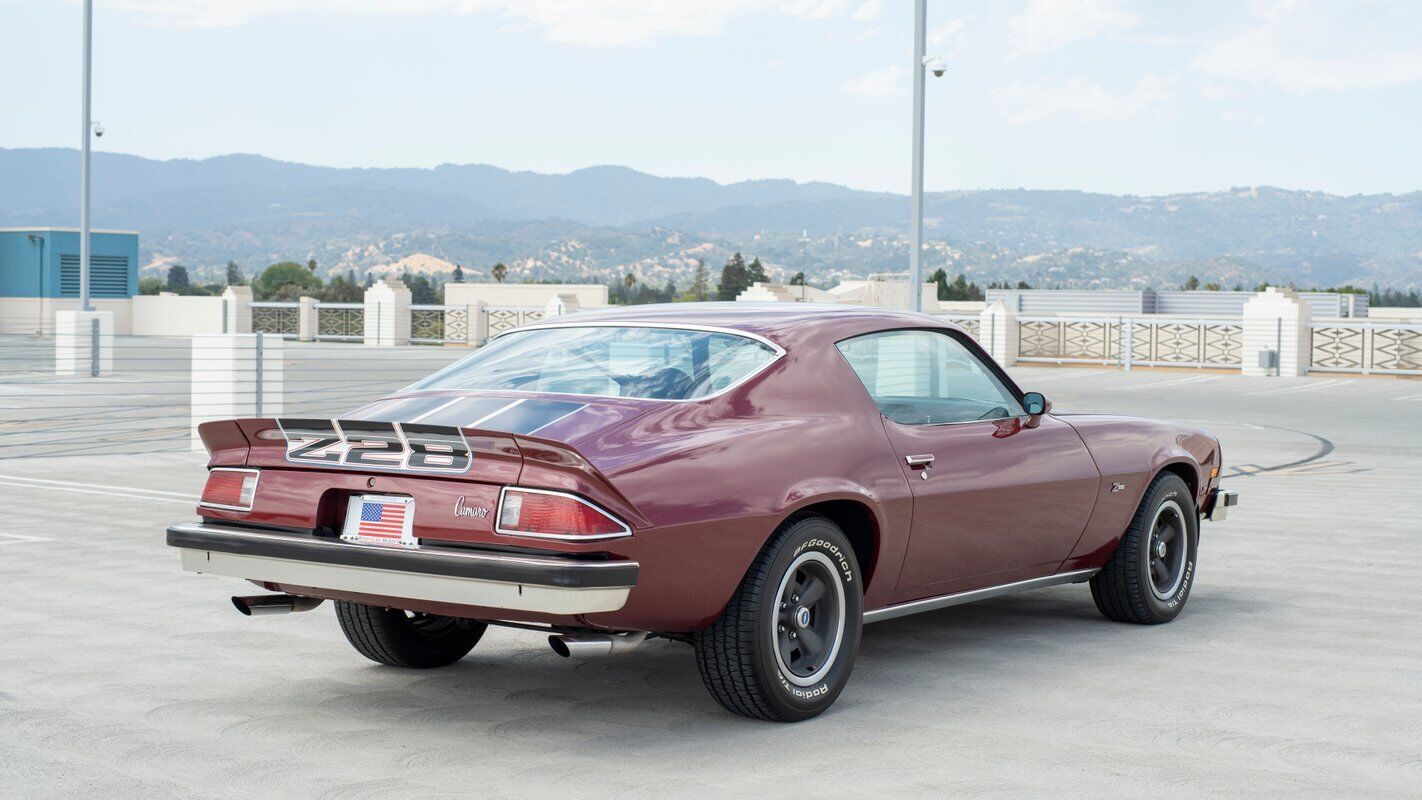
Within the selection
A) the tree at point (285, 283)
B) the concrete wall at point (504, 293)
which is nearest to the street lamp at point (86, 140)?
the concrete wall at point (504, 293)

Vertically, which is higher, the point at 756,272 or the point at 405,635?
the point at 756,272

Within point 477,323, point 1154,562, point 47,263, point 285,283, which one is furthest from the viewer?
point 285,283

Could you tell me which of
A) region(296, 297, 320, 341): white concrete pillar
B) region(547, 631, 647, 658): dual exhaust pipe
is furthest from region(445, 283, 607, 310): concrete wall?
region(547, 631, 647, 658): dual exhaust pipe

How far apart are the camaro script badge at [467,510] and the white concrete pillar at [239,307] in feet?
A: 167

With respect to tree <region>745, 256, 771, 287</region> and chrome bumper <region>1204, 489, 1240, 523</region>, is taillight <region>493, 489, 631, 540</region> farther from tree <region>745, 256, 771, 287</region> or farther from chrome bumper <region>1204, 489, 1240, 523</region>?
tree <region>745, 256, 771, 287</region>

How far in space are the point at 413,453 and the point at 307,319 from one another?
170ft

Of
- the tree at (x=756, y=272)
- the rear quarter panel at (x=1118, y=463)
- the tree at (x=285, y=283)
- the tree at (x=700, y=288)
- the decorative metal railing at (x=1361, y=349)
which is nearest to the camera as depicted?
the rear quarter panel at (x=1118, y=463)

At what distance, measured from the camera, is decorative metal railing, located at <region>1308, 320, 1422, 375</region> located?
38156 mm

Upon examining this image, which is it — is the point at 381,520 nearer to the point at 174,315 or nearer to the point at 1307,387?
the point at 1307,387

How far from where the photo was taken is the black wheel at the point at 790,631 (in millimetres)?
5379

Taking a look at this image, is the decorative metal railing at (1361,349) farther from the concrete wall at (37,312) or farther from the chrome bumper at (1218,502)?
the concrete wall at (37,312)

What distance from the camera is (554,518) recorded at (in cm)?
500

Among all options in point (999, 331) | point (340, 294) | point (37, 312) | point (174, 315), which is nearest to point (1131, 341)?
point (999, 331)

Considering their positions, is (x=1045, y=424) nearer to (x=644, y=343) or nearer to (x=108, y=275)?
(x=644, y=343)
